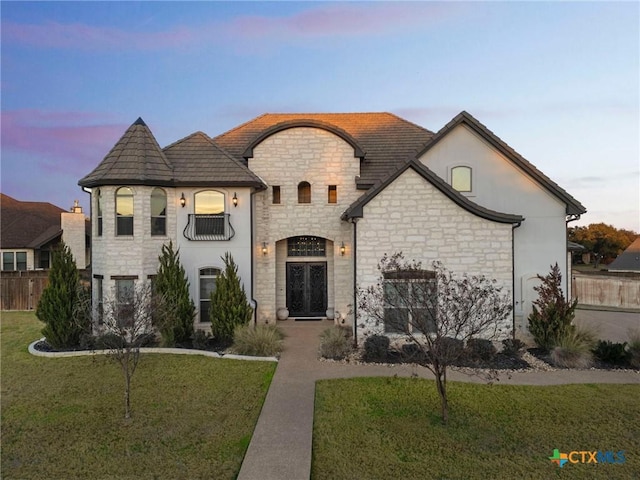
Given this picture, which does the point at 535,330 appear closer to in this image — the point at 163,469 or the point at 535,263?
the point at 535,263

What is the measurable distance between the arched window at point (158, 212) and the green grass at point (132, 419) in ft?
→ 14.9

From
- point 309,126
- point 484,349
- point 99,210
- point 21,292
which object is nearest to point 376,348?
point 484,349

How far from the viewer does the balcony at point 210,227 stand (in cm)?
1380

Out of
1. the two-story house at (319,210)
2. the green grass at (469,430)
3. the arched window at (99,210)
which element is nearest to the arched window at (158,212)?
the two-story house at (319,210)

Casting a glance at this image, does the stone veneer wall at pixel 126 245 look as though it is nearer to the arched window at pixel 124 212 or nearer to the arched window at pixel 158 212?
the arched window at pixel 124 212

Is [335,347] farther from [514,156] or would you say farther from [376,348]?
[514,156]

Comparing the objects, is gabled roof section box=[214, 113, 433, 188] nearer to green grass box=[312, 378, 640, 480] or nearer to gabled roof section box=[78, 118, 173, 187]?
gabled roof section box=[78, 118, 173, 187]

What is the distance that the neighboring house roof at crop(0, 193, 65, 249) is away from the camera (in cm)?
2273

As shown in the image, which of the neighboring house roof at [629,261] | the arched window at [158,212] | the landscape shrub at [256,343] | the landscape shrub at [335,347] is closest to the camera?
the landscape shrub at [335,347]

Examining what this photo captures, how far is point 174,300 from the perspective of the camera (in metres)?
12.2

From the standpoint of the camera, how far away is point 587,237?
174 ft

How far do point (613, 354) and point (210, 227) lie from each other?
13.1m

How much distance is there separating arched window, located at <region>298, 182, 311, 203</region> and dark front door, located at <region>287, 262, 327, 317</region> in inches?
105

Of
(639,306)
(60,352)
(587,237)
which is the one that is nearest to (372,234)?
(60,352)
